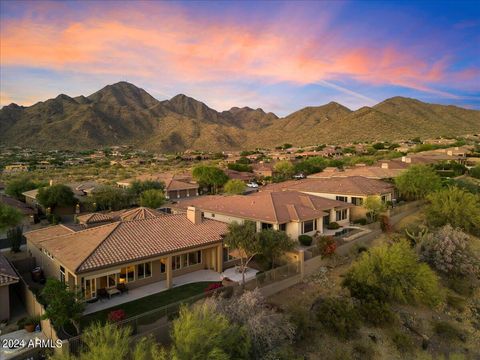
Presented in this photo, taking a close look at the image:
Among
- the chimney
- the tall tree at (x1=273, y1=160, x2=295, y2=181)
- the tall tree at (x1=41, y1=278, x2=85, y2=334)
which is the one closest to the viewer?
Answer: the tall tree at (x1=41, y1=278, x2=85, y2=334)

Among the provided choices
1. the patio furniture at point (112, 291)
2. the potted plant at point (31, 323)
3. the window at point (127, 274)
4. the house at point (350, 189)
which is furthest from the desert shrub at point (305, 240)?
the potted plant at point (31, 323)

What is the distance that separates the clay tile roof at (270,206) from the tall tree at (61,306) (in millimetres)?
17154

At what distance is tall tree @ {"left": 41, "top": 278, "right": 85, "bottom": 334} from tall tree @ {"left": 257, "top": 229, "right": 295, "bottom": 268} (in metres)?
11.9

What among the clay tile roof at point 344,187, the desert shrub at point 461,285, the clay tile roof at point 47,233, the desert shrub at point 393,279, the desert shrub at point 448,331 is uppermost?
the clay tile roof at point 344,187

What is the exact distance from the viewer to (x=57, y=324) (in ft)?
53.6

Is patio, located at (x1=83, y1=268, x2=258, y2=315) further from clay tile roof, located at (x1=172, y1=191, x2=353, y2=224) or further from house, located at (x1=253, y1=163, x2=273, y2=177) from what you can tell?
house, located at (x1=253, y1=163, x2=273, y2=177)

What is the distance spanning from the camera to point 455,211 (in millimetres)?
40375

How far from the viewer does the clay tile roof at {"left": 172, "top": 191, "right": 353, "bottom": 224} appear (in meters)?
31.9

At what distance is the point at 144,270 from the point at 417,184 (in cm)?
3876

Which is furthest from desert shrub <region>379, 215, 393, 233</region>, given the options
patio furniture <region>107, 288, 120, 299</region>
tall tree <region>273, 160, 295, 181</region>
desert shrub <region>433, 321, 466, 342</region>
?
tall tree <region>273, 160, 295, 181</region>

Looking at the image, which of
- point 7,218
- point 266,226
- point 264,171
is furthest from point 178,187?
point 266,226

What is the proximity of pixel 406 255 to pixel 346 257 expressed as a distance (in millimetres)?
4963

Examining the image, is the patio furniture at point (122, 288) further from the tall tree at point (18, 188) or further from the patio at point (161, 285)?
the tall tree at point (18, 188)

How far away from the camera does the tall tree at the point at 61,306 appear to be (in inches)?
646
